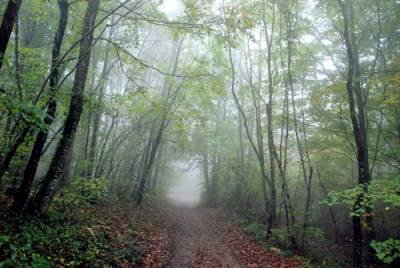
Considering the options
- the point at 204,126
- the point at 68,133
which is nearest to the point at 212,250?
the point at 204,126

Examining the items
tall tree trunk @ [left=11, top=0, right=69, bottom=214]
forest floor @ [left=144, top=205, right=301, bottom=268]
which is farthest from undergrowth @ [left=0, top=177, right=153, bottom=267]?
forest floor @ [left=144, top=205, right=301, bottom=268]

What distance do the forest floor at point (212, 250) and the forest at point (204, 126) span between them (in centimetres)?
9

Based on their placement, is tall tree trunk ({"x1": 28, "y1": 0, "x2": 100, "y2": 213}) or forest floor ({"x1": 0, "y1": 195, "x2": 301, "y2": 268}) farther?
tall tree trunk ({"x1": 28, "y1": 0, "x2": 100, "y2": 213})

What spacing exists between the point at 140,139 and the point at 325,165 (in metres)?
12.2

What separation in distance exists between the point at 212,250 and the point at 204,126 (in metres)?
6.47

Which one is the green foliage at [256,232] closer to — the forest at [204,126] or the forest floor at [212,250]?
the forest at [204,126]

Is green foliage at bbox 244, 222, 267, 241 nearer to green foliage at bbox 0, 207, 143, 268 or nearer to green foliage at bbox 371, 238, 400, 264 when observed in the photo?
green foliage at bbox 0, 207, 143, 268

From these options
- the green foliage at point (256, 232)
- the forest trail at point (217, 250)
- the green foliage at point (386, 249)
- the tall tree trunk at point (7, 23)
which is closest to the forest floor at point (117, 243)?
the forest trail at point (217, 250)

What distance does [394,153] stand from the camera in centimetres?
1214

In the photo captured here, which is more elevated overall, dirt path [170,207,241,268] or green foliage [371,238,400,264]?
green foliage [371,238,400,264]

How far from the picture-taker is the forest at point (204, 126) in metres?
7.18

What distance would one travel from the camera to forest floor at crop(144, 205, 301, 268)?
9.33 meters

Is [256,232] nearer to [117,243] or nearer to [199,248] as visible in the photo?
[199,248]

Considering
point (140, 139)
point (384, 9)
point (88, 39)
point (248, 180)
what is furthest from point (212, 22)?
point (248, 180)
